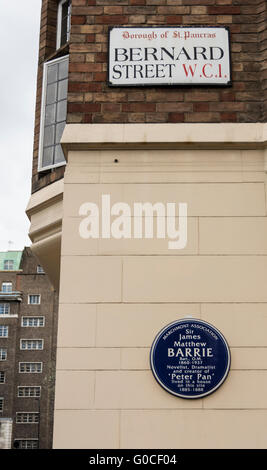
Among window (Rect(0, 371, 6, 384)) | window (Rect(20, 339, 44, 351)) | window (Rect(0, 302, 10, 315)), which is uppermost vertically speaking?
window (Rect(0, 302, 10, 315))

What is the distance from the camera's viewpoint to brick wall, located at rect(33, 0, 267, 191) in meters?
6.88

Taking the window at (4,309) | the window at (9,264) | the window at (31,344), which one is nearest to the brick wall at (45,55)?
the window at (31,344)

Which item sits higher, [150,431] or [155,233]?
[155,233]

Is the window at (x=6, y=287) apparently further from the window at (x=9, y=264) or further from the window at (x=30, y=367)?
the window at (x=9, y=264)

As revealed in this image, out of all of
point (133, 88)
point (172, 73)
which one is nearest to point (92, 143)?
point (133, 88)

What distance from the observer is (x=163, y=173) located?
263 inches

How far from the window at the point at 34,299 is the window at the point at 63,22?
45.6m

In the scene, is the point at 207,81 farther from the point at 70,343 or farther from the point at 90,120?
the point at 70,343

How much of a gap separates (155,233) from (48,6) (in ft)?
15.8

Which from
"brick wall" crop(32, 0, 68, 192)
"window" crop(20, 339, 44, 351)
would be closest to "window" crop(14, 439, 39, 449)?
"window" crop(20, 339, 44, 351)

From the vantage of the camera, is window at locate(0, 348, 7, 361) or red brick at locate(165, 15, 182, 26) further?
window at locate(0, 348, 7, 361)

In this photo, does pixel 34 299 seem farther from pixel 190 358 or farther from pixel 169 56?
pixel 190 358

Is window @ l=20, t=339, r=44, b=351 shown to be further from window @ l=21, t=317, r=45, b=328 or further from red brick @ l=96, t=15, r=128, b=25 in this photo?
red brick @ l=96, t=15, r=128, b=25

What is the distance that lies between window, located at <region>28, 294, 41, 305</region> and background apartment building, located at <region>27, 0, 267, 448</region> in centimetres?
4674
